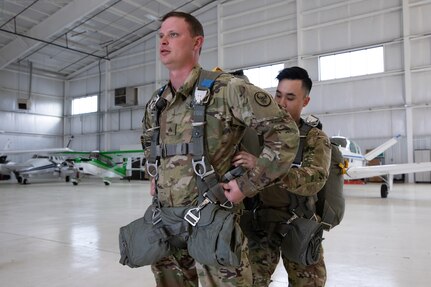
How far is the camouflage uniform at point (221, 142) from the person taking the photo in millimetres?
1572

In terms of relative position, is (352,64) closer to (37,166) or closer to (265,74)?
(265,74)

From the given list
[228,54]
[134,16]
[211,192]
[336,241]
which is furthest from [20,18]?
[211,192]

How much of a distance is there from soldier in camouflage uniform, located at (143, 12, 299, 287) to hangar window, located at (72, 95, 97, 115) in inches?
1156

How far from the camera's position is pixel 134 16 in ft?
73.0

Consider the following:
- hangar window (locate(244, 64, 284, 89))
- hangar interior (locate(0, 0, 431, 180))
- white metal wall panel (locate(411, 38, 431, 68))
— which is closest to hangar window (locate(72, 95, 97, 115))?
hangar interior (locate(0, 0, 431, 180))

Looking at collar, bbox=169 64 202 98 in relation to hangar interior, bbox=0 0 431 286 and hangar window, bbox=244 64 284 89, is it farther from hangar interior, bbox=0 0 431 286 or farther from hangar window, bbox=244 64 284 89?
hangar window, bbox=244 64 284 89

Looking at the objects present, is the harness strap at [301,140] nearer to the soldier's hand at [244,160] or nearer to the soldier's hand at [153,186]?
the soldier's hand at [244,160]

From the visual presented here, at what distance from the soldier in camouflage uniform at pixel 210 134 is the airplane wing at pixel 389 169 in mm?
10483

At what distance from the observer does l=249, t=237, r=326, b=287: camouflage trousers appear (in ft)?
7.02

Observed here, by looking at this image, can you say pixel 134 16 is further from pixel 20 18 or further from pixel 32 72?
pixel 32 72

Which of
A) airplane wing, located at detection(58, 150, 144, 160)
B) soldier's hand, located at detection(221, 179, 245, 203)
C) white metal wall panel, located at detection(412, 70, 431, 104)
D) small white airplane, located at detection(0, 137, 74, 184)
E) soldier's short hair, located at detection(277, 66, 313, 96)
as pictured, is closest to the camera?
soldier's hand, located at detection(221, 179, 245, 203)

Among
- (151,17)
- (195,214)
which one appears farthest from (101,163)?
(195,214)

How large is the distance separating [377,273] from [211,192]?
277 centimetres

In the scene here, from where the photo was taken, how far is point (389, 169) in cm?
1095
